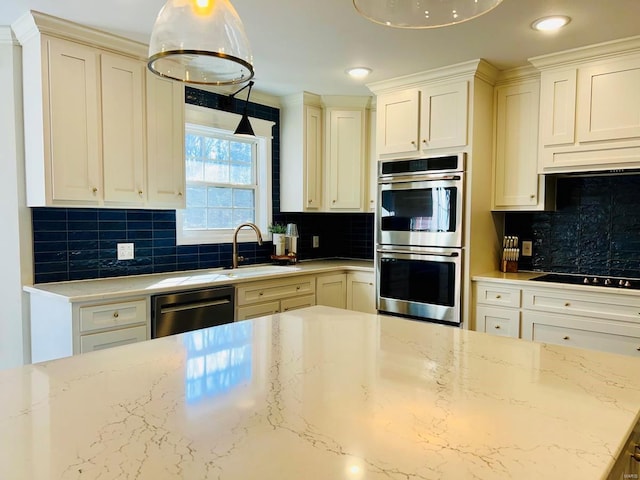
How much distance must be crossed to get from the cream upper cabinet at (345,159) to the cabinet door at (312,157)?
3.1 inches

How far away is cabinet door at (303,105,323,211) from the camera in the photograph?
163 inches

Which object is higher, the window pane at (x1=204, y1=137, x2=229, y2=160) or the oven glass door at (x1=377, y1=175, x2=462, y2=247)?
the window pane at (x1=204, y1=137, x2=229, y2=160)

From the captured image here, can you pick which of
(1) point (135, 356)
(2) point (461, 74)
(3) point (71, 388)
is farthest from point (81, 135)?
(2) point (461, 74)

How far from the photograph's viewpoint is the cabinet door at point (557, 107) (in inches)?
118

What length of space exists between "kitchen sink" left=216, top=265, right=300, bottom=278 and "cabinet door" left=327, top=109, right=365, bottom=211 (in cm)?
80

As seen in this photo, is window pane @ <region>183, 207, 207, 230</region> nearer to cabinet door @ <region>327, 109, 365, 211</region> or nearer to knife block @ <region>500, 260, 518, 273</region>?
cabinet door @ <region>327, 109, 365, 211</region>

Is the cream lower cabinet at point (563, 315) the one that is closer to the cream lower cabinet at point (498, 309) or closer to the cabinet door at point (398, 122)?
the cream lower cabinet at point (498, 309)

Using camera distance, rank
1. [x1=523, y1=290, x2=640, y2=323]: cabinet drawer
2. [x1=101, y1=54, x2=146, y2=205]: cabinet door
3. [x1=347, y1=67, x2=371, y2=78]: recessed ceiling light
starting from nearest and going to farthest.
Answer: [x1=523, y1=290, x2=640, y2=323]: cabinet drawer, [x1=101, y1=54, x2=146, y2=205]: cabinet door, [x1=347, y1=67, x2=371, y2=78]: recessed ceiling light

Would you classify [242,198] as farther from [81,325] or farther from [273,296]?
[81,325]

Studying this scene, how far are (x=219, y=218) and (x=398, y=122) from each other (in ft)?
5.52

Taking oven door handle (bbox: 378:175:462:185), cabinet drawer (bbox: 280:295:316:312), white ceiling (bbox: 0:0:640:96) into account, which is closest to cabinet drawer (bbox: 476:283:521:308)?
oven door handle (bbox: 378:175:462:185)

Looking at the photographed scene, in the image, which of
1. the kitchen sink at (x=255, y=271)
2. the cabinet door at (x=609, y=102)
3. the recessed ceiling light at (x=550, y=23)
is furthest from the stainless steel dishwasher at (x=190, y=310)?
the cabinet door at (x=609, y=102)

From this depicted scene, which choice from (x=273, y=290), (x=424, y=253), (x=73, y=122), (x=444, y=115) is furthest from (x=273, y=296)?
(x=444, y=115)

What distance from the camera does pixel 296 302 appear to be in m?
3.67
